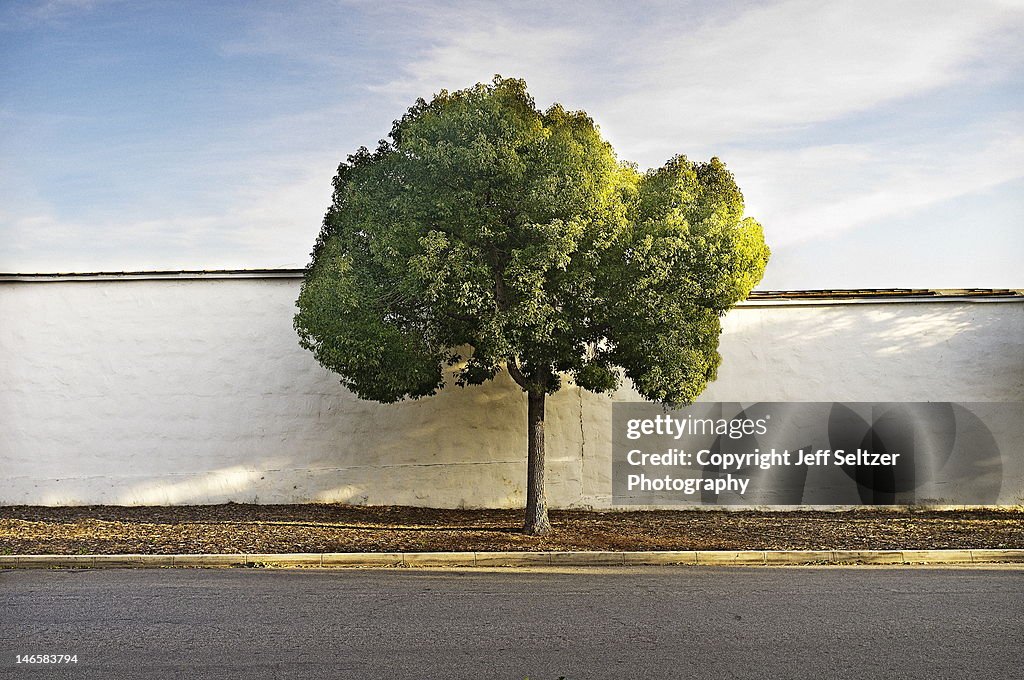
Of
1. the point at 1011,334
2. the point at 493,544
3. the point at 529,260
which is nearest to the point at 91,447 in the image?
the point at 493,544

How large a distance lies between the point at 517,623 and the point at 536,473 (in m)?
5.13

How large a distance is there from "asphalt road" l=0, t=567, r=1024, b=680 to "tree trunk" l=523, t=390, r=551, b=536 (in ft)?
7.66

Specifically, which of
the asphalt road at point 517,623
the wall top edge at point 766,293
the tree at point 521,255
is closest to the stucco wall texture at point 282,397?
the wall top edge at point 766,293

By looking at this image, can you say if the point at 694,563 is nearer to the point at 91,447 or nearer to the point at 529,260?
the point at 529,260

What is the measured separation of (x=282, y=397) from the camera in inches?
571

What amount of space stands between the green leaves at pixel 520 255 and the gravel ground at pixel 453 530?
193cm

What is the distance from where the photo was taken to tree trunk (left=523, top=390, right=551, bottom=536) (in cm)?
1249

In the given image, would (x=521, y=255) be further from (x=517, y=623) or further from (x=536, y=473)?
(x=517, y=623)

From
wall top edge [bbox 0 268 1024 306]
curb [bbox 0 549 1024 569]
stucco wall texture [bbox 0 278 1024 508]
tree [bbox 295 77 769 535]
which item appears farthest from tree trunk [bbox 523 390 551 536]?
wall top edge [bbox 0 268 1024 306]

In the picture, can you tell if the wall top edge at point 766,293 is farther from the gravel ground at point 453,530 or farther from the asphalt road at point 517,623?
the asphalt road at point 517,623

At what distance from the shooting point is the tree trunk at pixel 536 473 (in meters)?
12.5

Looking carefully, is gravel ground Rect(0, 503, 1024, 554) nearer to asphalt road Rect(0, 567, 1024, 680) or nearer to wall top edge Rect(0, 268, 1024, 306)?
asphalt road Rect(0, 567, 1024, 680)

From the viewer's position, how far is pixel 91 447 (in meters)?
14.4

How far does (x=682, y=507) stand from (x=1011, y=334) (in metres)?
5.70
